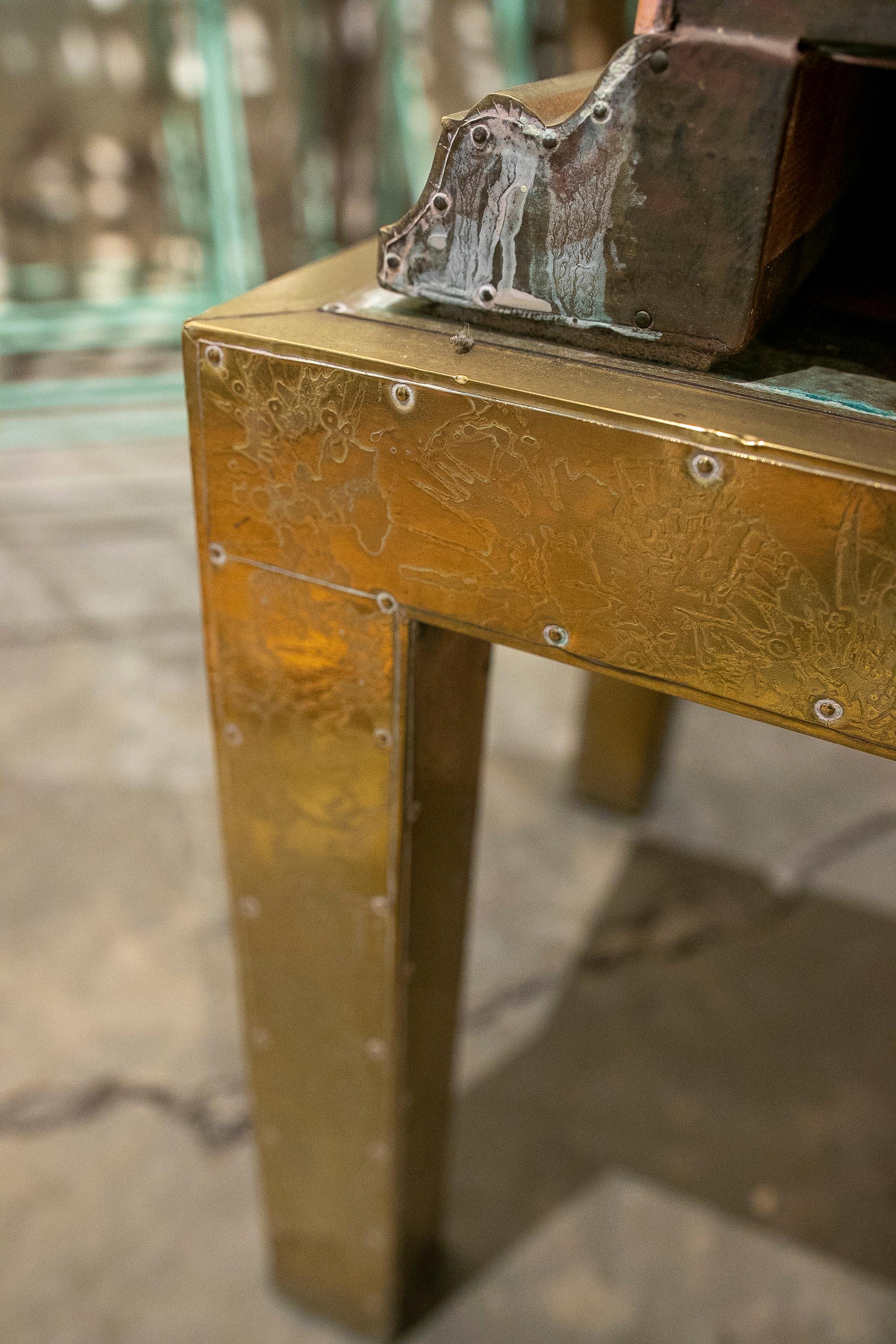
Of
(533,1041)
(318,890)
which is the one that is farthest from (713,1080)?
(318,890)

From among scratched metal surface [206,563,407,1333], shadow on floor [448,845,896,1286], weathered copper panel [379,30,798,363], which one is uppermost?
weathered copper panel [379,30,798,363]

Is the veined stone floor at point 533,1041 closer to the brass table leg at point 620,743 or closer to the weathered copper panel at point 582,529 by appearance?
the brass table leg at point 620,743

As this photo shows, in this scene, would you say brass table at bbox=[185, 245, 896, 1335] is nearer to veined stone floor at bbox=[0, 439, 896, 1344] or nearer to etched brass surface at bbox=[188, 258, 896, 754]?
etched brass surface at bbox=[188, 258, 896, 754]

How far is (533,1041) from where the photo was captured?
1.40 metres

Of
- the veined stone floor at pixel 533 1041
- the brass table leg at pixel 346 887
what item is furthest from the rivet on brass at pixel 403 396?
the veined stone floor at pixel 533 1041

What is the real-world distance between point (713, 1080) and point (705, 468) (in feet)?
3.53

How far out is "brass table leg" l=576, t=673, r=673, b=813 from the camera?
1.62m

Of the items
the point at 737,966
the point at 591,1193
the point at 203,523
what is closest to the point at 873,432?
the point at 203,523

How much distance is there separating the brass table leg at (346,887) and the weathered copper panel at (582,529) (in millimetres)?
59

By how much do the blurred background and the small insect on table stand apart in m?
0.65

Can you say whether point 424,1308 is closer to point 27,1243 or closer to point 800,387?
point 27,1243

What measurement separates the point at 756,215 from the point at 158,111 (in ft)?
9.58

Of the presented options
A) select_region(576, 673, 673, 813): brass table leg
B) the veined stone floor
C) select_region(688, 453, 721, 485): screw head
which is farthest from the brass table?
select_region(576, 673, 673, 813): brass table leg

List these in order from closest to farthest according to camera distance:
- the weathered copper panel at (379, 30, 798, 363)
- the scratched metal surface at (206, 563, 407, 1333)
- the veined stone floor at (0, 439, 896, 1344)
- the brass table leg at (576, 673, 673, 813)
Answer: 1. the weathered copper panel at (379, 30, 798, 363)
2. the scratched metal surface at (206, 563, 407, 1333)
3. the veined stone floor at (0, 439, 896, 1344)
4. the brass table leg at (576, 673, 673, 813)
